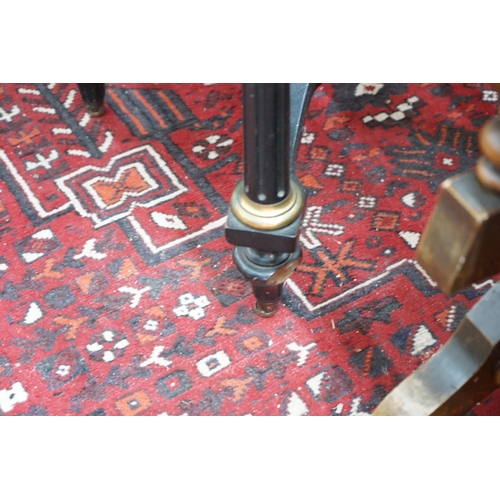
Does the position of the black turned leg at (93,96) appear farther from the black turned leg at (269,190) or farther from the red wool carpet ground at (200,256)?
the black turned leg at (269,190)

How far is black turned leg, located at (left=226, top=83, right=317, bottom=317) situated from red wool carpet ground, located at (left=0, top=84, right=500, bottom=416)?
0.21 meters

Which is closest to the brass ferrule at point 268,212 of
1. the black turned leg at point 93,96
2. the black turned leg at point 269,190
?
the black turned leg at point 269,190

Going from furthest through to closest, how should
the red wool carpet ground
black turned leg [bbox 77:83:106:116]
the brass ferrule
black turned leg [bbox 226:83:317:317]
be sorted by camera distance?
black turned leg [bbox 77:83:106:116] < the red wool carpet ground < the brass ferrule < black turned leg [bbox 226:83:317:317]

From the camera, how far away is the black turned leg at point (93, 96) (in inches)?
55.7

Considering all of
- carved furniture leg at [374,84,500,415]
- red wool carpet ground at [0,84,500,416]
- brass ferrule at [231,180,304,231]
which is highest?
carved furniture leg at [374,84,500,415]

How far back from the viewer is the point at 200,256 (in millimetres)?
1270

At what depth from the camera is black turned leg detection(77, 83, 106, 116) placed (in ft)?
4.65

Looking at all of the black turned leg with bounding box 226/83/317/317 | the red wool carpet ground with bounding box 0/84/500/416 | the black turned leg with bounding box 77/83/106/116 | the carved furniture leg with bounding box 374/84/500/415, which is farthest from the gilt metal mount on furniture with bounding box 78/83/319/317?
the black turned leg with bounding box 77/83/106/116

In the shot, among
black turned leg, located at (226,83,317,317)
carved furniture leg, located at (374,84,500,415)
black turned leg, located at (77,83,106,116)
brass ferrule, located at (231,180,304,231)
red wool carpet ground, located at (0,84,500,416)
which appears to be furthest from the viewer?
black turned leg, located at (77,83,106,116)

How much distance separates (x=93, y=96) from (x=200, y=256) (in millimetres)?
472

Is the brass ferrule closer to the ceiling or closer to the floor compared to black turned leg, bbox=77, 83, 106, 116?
closer to the ceiling

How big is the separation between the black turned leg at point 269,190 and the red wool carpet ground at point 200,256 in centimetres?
21

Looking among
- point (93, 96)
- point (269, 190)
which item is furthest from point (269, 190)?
point (93, 96)

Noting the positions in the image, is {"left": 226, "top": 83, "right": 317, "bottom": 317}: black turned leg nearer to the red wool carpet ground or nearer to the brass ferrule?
the brass ferrule
